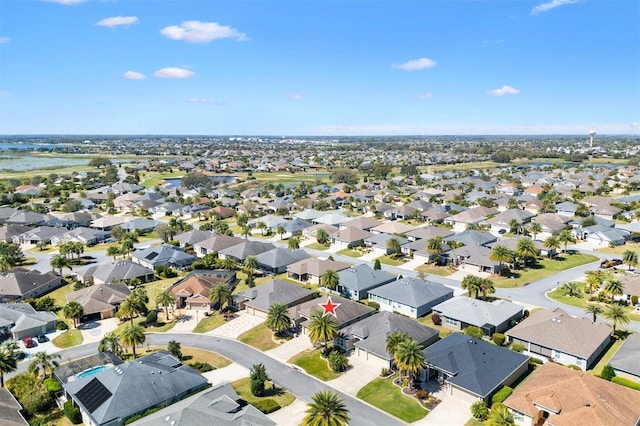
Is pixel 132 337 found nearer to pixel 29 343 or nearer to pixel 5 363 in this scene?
pixel 5 363

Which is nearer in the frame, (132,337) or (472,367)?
(472,367)

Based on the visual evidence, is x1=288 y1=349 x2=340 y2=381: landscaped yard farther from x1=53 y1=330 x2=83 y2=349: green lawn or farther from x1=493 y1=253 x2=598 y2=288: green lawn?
x1=493 y1=253 x2=598 y2=288: green lawn

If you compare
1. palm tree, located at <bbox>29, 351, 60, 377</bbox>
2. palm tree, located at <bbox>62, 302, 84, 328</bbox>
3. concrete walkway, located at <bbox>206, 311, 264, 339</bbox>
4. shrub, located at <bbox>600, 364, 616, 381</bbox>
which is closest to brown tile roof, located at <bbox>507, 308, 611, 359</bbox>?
shrub, located at <bbox>600, 364, 616, 381</bbox>

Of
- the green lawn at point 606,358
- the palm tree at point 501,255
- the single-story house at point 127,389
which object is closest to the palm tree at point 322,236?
the palm tree at point 501,255

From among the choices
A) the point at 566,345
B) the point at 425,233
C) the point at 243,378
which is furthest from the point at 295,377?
the point at 425,233

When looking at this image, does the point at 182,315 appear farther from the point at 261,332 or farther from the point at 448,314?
the point at 448,314

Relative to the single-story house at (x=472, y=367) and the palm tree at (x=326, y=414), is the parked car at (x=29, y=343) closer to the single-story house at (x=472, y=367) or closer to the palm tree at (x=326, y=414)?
the palm tree at (x=326, y=414)

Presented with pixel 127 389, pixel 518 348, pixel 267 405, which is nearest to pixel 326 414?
pixel 267 405
